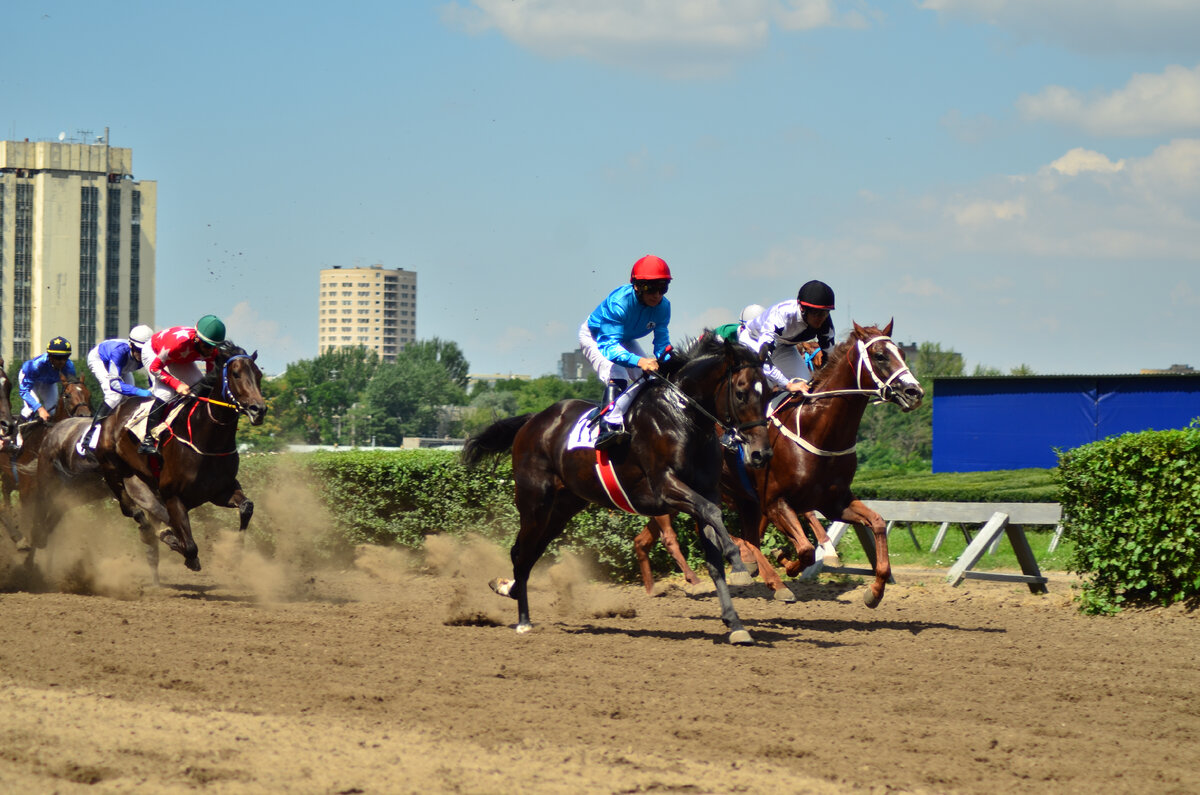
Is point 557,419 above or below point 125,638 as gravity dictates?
above

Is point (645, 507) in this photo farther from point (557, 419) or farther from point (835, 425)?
point (835, 425)

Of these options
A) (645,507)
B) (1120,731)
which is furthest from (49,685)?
(1120,731)

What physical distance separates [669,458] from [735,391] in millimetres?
629

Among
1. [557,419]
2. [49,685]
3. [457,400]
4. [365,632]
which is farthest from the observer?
[457,400]

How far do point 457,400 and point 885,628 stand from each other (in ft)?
321

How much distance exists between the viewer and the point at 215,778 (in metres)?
4.53

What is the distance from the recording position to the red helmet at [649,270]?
26.6 feet

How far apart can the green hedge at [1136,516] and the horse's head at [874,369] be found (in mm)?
1803

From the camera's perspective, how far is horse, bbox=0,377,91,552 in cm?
1268

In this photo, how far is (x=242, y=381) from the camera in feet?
33.0

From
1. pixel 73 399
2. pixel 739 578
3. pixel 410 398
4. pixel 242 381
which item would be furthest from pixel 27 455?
pixel 410 398

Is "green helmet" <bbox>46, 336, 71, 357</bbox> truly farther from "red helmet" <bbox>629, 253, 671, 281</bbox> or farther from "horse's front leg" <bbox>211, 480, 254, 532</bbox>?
"red helmet" <bbox>629, 253, 671, 281</bbox>

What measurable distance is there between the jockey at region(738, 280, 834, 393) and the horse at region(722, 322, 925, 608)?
8.8 inches

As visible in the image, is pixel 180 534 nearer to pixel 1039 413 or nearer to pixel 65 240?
pixel 1039 413
